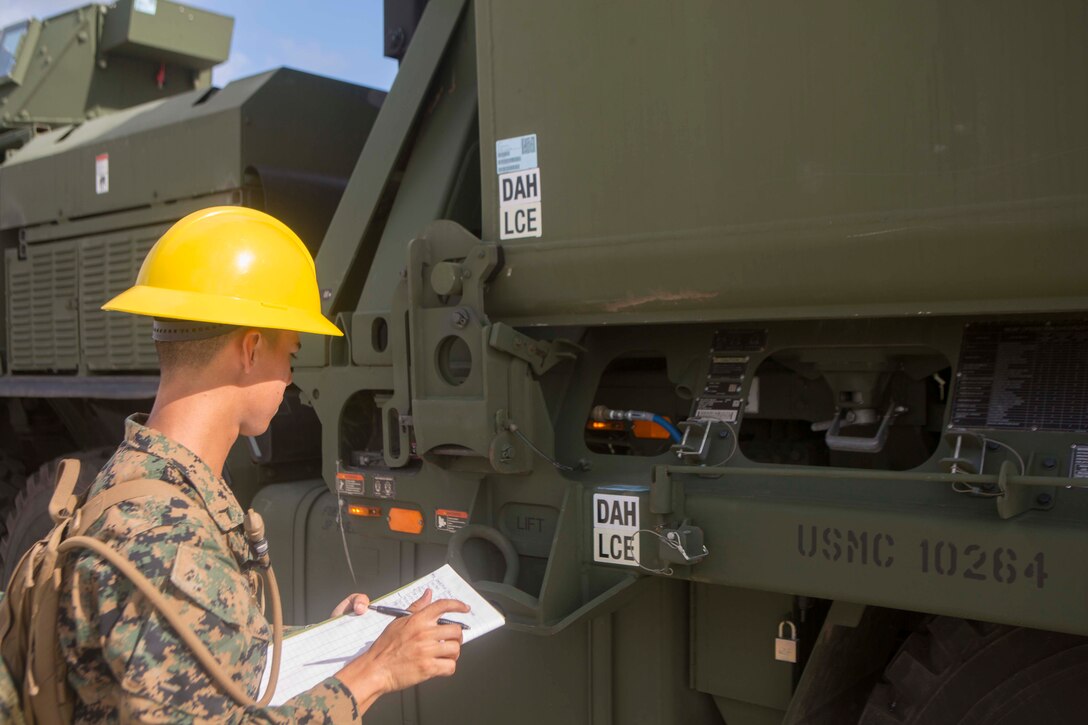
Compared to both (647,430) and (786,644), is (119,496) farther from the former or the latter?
(647,430)

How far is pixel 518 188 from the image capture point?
2717 mm

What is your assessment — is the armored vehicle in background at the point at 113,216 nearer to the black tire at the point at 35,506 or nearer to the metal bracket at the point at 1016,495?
the black tire at the point at 35,506

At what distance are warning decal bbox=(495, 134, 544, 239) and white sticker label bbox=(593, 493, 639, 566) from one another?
74cm

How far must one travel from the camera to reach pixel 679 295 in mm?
2443

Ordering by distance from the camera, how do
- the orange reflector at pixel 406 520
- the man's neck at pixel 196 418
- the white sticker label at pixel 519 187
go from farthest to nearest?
the orange reflector at pixel 406 520, the white sticker label at pixel 519 187, the man's neck at pixel 196 418

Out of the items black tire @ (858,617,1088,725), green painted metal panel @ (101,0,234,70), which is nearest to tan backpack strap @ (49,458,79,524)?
black tire @ (858,617,1088,725)

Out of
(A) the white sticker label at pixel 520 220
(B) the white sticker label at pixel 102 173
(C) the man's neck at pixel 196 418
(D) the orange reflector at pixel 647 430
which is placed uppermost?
(B) the white sticker label at pixel 102 173

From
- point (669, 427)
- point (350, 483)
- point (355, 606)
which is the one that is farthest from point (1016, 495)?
point (350, 483)

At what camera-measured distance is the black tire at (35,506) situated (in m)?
4.66

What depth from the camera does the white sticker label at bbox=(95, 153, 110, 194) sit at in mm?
4570

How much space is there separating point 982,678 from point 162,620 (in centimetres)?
178

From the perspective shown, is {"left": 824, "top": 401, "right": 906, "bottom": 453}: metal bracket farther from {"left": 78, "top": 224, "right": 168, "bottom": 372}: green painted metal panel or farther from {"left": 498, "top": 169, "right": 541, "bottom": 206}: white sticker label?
{"left": 78, "top": 224, "right": 168, "bottom": 372}: green painted metal panel

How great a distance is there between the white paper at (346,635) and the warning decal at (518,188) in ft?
3.30

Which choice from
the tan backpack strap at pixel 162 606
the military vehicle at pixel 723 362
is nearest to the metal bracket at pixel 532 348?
the military vehicle at pixel 723 362
